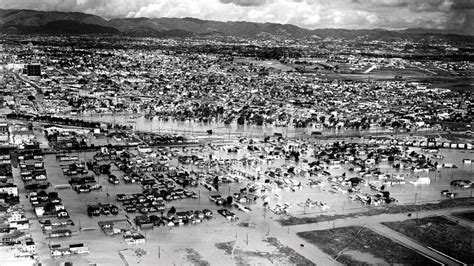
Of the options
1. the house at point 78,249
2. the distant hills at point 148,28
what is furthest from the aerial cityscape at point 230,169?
the distant hills at point 148,28

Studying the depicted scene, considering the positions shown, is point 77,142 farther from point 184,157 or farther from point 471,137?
point 471,137

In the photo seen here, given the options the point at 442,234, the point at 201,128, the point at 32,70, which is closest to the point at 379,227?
the point at 442,234

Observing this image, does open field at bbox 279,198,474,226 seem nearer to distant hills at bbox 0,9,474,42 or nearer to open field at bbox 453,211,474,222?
open field at bbox 453,211,474,222

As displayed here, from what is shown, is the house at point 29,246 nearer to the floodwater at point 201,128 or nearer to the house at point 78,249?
the house at point 78,249

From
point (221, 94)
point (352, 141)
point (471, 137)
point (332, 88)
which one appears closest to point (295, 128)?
point (352, 141)

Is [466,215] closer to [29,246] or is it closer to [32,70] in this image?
[29,246]

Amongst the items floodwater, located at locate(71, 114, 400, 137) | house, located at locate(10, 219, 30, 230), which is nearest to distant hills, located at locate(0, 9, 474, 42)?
floodwater, located at locate(71, 114, 400, 137)

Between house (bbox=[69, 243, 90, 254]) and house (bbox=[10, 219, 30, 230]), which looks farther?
house (bbox=[10, 219, 30, 230])
